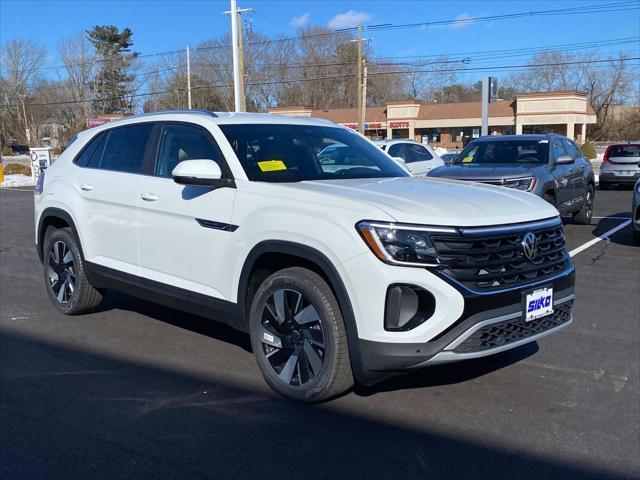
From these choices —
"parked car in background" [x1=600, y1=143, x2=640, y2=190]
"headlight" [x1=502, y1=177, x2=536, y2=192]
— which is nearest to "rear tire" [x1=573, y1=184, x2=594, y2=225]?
"headlight" [x1=502, y1=177, x2=536, y2=192]

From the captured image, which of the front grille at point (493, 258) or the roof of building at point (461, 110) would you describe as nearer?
the front grille at point (493, 258)

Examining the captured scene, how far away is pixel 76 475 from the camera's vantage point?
328 centimetres

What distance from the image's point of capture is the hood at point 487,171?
32.3 feet

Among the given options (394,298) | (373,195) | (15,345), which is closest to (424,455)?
(394,298)

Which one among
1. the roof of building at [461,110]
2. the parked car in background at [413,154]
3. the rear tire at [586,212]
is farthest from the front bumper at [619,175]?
the roof of building at [461,110]

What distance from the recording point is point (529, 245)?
3.85m

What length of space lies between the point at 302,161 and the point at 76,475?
266 centimetres

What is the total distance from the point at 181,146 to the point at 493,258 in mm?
2628

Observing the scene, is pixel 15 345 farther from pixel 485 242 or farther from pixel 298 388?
pixel 485 242

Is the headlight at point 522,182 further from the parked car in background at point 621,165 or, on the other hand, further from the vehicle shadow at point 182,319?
the parked car in background at point 621,165

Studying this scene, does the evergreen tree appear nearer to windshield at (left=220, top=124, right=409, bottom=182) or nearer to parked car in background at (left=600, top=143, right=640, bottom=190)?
parked car in background at (left=600, top=143, right=640, bottom=190)

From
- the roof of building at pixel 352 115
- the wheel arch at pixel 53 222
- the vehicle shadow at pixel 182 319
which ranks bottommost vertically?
the vehicle shadow at pixel 182 319

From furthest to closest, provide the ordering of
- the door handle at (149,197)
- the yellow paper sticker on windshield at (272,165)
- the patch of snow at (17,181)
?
the patch of snow at (17,181)
the door handle at (149,197)
the yellow paper sticker on windshield at (272,165)

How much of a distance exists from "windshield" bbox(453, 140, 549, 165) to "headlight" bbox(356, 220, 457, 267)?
310 inches
